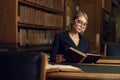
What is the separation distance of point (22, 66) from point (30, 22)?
293 cm

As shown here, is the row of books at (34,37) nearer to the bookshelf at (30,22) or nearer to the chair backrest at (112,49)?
the bookshelf at (30,22)

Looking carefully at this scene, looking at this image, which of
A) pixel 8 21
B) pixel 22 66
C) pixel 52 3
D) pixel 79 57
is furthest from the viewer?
pixel 52 3

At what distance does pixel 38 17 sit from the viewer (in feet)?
16.5

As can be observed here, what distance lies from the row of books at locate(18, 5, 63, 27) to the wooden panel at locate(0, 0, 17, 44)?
278 millimetres

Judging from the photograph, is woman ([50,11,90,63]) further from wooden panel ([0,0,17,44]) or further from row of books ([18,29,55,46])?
row of books ([18,29,55,46])

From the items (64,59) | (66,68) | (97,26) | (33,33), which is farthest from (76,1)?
(66,68)

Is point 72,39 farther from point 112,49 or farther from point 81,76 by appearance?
point 81,76

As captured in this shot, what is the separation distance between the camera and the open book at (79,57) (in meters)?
3.13

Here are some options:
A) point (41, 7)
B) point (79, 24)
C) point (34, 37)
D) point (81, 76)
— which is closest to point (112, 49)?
point (79, 24)

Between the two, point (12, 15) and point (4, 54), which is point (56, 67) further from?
point (12, 15)

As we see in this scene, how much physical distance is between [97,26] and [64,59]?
13.0ft

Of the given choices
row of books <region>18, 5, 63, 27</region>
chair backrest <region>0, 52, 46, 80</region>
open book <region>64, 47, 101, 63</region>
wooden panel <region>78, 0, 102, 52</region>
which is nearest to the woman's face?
open book <region>64, 47, 101, 63</region>

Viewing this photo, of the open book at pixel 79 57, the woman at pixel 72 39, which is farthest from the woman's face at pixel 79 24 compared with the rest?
the open book at pixel 79 57

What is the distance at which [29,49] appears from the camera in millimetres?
4547
